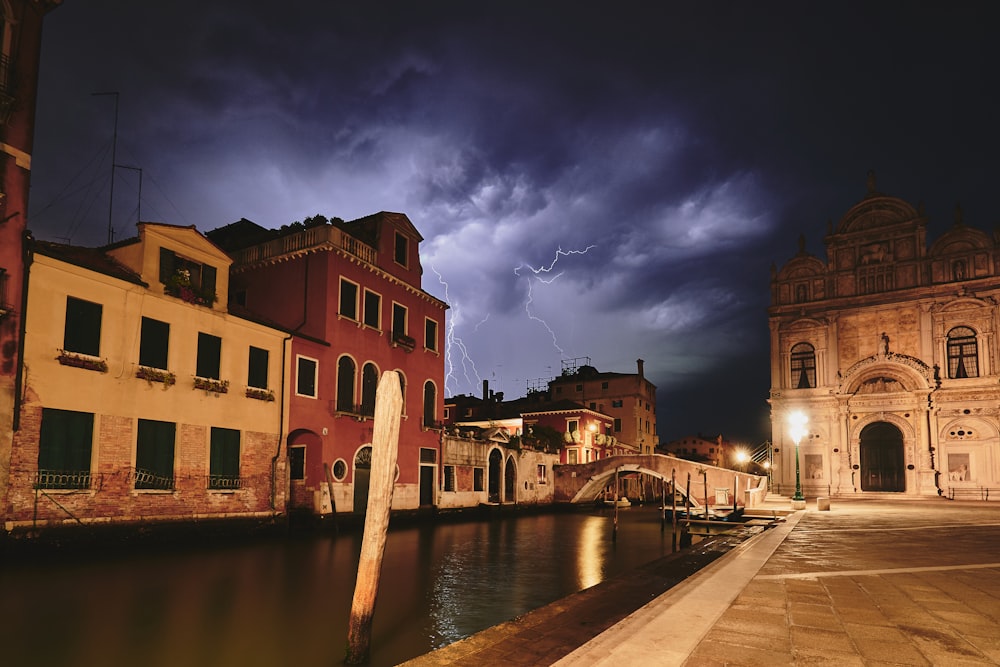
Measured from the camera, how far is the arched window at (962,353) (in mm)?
30609

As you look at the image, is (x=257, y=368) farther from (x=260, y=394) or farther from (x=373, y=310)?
(x=373, y=310)

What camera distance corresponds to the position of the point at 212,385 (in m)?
17.9

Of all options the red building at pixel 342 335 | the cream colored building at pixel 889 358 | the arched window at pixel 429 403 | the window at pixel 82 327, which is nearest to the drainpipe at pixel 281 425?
the red building at pixel 342 335

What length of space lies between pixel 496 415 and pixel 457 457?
61.3 ft

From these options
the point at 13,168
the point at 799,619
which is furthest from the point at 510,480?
the point at 799,619

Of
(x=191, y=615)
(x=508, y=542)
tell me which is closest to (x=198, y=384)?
(x=191, y=615)

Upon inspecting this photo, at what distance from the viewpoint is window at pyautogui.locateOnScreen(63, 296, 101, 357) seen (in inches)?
578

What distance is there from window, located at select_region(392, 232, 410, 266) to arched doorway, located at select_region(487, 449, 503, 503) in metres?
11.9

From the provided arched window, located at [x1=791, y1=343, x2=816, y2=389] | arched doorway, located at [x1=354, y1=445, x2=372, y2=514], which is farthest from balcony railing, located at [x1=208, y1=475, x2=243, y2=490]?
arched window, located at [x1=791, y1=343, x2=816, y2=389]

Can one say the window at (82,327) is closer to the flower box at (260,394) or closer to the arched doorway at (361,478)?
the flower box at (260,394)

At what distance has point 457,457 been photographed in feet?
97.9

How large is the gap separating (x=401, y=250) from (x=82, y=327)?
532 inches

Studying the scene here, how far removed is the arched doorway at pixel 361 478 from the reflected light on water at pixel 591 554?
309 inches

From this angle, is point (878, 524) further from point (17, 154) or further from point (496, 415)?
point (496, 415)
